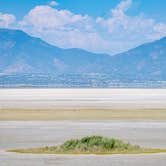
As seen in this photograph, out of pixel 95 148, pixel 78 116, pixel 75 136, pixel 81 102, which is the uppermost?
pixel 81 102

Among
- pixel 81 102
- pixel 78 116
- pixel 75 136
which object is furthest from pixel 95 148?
pixel 81 102

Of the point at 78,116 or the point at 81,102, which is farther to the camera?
the point at 81,102

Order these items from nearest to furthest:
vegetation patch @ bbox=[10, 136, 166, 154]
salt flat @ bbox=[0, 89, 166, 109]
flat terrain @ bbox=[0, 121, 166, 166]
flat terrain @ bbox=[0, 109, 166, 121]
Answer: flat terrain @ bbox=[0, 121, 166, 166]
vegetation patch @ bbox=[10, 136, 166, 154]
flat terrain @ bbox=[0, 109, 166, 121]
salt flat @ bbox=[0, 89, 166, 109]

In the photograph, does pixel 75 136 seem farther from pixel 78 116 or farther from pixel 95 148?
pixel 78 116

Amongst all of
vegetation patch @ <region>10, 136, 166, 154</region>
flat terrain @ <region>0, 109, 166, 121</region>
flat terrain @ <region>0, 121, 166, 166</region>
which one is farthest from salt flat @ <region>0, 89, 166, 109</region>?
vegetation patch @ <region>10, 136, 166, 154</region>

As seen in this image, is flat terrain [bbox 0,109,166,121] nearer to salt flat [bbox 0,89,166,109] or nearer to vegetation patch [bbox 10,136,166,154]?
salt flat [bbox 0,89,166,109]

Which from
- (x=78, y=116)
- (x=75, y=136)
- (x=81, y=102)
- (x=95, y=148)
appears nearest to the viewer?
(x=95, y=148)

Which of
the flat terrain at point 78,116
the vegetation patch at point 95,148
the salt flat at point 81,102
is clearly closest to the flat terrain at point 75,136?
the vegetation patch at point 95,148

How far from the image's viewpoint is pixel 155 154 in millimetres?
24047

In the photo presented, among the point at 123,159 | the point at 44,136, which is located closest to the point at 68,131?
the point at 44,136

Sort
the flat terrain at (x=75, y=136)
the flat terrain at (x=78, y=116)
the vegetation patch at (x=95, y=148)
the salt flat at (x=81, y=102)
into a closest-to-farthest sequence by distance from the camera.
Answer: the flat terrain at (x=75, y=136) → the vegetation patch at (x=95, y=148) → the flat terrain at (x=78, y=116) → the salt flat at (x=81, y=102)

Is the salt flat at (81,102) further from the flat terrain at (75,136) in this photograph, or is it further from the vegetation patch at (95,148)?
the vegetation patch at (95,148)

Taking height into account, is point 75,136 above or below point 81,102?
below

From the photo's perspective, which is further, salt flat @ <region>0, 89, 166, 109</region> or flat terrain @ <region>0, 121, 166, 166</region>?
salt flat @ <region>0, 89, 166, 109</region>
